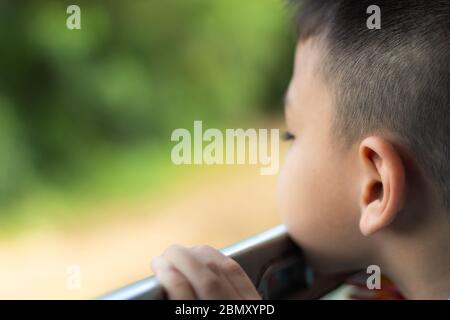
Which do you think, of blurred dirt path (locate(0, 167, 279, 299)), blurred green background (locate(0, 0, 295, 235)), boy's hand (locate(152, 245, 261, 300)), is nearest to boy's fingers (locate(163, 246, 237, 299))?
boy's hand (locate(152, 245, 261, 300))

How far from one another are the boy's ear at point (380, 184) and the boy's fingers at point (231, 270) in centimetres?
16

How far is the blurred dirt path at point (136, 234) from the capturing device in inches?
31.6

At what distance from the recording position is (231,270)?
2.04 feet

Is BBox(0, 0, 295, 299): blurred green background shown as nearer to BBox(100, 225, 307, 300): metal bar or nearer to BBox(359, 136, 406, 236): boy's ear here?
BBox(100, 225, 307, 300): metal bar

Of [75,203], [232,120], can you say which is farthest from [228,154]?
[75,203]

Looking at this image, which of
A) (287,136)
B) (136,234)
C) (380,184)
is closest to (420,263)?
(380,184)

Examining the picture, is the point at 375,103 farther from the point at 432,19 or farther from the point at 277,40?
the point at 277,40

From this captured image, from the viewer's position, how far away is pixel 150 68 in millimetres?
986

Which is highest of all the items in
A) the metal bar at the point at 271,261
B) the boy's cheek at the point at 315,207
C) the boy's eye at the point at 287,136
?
the boy's eye at the point at 287,136

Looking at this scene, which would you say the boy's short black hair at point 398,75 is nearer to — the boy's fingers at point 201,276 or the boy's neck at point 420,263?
the boy's neck at point 420,263

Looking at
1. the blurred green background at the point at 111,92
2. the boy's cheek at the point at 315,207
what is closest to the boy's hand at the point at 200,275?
the boy's cheek at the point at 315,207

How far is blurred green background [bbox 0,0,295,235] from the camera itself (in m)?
0.84

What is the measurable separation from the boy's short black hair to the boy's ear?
2cm
